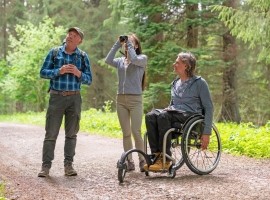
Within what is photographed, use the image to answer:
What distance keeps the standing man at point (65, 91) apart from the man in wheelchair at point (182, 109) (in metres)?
0.98

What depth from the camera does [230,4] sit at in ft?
48.5

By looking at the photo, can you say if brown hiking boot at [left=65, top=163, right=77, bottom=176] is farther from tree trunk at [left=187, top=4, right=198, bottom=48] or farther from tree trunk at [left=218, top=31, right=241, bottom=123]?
tree trunk at [left=218, top=31, right=241, bottom=123]

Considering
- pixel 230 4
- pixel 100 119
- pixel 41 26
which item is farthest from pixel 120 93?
pixel 41 26

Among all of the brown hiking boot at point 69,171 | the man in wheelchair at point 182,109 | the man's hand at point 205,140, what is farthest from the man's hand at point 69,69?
the man's hand at point 205,140

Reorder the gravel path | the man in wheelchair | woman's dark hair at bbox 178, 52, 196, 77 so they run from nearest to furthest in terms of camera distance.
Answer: the gravel path → the man in wheelchair → woman's dark hair at bbox 178, 52, 196, 77

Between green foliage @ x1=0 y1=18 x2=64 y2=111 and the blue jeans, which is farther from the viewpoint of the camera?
green foliage @ x1=0 y1=18 x2=64 y2=111

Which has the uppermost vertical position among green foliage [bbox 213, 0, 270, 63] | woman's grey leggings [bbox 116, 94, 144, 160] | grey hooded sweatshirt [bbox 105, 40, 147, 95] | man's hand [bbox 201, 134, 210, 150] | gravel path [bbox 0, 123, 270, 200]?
green foliage [bbox 213, 0, 270, 63]

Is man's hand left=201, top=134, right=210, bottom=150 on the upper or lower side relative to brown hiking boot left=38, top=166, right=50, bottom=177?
upper

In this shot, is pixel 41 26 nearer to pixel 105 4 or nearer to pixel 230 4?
pixel 105 4

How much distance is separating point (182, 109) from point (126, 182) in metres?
1.15

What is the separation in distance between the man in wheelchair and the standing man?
3.20 ft

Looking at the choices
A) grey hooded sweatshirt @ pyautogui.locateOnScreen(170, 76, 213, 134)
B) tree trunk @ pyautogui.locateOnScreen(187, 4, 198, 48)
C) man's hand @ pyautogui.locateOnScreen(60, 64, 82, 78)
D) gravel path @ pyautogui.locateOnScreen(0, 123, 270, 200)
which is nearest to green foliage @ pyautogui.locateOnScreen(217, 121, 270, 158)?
gravel path @ pyautogui.locateOnScreen(0, 123, 270, 200)

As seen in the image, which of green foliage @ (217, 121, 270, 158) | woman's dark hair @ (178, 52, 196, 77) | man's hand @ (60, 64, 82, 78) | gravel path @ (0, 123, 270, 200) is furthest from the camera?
green foliage @ (217, 121, 270, 158)

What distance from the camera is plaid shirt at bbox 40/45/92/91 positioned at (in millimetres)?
5464
